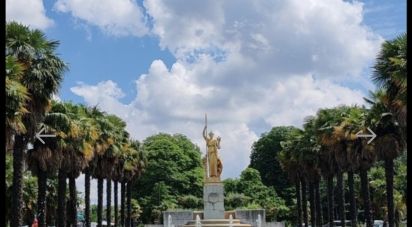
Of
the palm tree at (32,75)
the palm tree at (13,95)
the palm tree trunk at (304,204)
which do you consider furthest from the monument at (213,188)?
the palm tree at (13,95)

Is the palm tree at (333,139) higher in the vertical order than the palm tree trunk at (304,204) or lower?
higher

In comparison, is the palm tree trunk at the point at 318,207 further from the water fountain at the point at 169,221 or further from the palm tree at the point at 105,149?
the palm tree at the point at 105,149

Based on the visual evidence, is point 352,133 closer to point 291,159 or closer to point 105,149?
point 105,149

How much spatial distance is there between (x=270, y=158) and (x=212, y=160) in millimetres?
41806

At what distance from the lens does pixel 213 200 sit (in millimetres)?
49750

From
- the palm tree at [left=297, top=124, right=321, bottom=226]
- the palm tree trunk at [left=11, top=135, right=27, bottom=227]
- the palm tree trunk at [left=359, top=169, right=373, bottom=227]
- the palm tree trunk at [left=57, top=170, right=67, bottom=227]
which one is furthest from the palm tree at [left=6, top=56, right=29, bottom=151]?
the palm tree at [left=297, top=124, right=321, bottom=226]

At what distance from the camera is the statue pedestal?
49.7 metres

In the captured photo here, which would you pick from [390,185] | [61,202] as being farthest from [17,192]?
[390,185]

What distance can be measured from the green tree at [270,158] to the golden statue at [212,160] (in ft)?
122

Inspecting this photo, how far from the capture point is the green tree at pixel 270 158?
88188mm

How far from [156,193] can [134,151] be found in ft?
73.3
